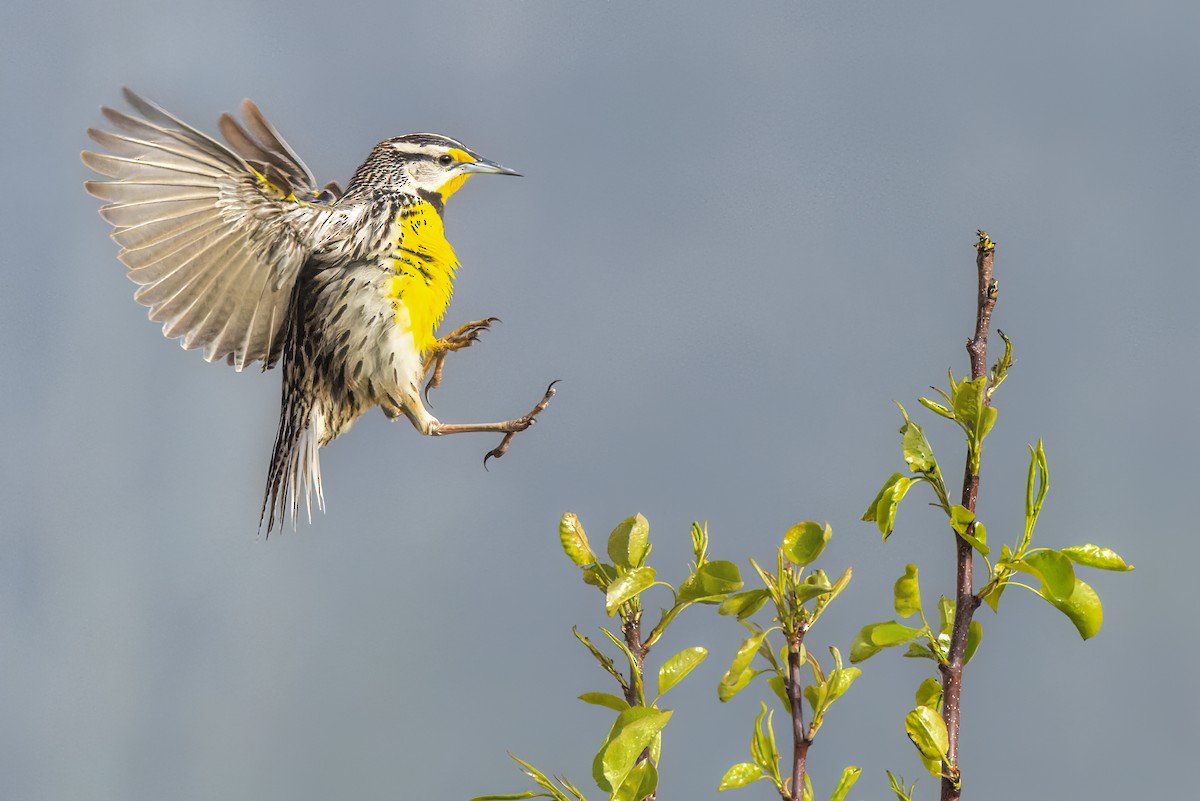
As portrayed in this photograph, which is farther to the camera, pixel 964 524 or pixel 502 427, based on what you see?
pixel 502 427

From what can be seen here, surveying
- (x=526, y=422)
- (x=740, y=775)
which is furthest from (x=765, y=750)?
(x=526, y=422)

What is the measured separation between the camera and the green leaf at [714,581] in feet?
2.99

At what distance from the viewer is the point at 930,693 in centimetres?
95

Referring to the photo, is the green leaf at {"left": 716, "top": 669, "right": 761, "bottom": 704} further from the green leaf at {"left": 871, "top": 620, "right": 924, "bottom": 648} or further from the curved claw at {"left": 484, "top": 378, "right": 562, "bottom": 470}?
the curved claw at {"left": 484, "top": 378, "right": 562, "bottom": 470}

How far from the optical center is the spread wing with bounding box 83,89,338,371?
242cm

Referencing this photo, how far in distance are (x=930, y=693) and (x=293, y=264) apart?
176 centimetres

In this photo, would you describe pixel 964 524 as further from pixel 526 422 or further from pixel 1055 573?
pixel 526 422

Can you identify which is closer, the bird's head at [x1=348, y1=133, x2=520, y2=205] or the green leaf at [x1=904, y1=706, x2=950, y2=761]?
the green leaf at [x1=904, y1=706, x2=950, y2=761]

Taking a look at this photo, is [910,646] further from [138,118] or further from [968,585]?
[138,118]

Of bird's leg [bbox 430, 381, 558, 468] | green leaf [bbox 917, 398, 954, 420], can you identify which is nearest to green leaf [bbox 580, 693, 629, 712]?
green leaf [bbox 917, 398, 954, 420]

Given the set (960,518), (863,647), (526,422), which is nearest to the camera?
(960,518)

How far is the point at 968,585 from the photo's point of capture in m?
0.87

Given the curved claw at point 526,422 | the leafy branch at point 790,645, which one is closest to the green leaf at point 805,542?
the leafy branch at point 790,645

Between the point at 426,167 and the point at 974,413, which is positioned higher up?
the point at 426,167
